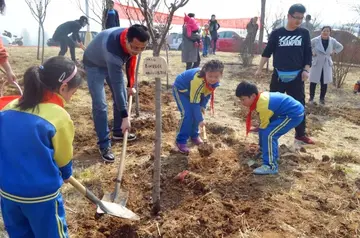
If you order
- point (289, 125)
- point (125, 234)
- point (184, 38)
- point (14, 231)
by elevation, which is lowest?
point (125, 234)

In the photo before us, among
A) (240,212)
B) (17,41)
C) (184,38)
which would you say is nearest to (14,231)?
(240,212)

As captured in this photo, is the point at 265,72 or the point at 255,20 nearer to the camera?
the point at 265,72

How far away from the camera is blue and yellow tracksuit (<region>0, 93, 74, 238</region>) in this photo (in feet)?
5.53

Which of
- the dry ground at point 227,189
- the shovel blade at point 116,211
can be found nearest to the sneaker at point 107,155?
the dry ground at point 227,189

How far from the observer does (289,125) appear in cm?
356

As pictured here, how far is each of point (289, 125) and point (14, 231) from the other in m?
2.64

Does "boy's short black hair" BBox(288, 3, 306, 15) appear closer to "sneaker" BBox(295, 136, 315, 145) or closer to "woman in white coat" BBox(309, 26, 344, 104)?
"sneaker" BBox(295, 136, 315, 145)

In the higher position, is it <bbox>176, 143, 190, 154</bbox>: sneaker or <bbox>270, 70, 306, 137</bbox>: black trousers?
<bbox>270, 70, 306, 137</bbox>: black trousers

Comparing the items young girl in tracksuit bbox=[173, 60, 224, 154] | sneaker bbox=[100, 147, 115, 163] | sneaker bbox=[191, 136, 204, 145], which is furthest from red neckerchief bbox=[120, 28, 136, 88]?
sneaker bbox=[191, 136, 204, 145]

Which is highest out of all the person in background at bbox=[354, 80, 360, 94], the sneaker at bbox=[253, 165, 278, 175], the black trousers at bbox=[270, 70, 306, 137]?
the black trousers at bbox=[270, 70, 306, 137]

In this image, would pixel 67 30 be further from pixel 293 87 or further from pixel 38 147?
pixel 38 147

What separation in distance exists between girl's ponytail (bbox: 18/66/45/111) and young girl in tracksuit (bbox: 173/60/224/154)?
2043mm

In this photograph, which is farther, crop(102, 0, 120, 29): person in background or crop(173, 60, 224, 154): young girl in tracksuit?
crop(102, 0, 120, 29): person in background

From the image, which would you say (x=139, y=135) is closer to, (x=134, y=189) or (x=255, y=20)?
(x=134, y=189)
